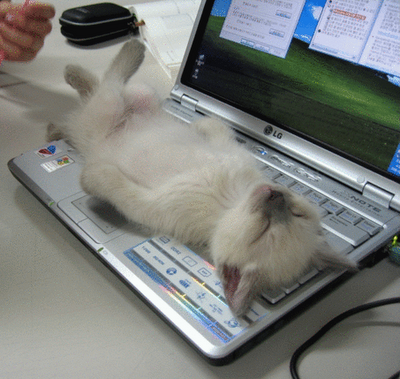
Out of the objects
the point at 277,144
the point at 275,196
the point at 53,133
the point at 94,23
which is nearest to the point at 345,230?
the point at 275,196

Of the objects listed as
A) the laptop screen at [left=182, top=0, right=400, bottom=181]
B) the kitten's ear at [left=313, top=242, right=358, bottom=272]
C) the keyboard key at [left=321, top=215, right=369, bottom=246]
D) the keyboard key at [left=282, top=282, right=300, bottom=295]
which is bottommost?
the keyboard key at [left=282, top=282, right=300, bottom=295]

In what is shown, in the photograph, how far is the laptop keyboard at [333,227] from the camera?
581 millimetres

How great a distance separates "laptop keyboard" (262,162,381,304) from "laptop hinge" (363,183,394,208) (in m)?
0.05

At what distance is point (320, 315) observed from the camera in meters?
0.58

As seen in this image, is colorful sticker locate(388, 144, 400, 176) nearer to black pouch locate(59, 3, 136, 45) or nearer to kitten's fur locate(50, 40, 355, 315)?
kitten's fur locate(50, 40, 355, 315)

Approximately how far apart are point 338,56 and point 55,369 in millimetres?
686

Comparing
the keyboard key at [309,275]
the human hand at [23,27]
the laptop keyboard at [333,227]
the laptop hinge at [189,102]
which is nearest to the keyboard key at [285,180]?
the laptop keyboard at [333,227]

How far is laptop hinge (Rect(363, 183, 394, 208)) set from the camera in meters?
0.70

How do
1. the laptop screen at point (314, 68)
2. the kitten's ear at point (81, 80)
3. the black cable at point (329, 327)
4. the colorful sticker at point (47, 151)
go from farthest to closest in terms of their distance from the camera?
1. the kitten's ear at point (81, 80)
2. the colorful sticker at point (47, 151)
3. the laptop screen at point (314, 68)
4. the black cable at point (329, 327)

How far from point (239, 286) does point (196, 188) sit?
24 cm

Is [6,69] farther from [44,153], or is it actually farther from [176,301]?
[176,301]

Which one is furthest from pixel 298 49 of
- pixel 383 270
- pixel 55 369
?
pixel 55 369

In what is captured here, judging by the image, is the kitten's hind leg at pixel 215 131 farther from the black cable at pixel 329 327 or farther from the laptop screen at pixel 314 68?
the black cable at pixel 329 327

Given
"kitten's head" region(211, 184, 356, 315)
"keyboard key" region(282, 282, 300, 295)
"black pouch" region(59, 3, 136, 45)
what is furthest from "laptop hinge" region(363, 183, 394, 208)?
"black pouch" region(59, 3, 136, 45)
